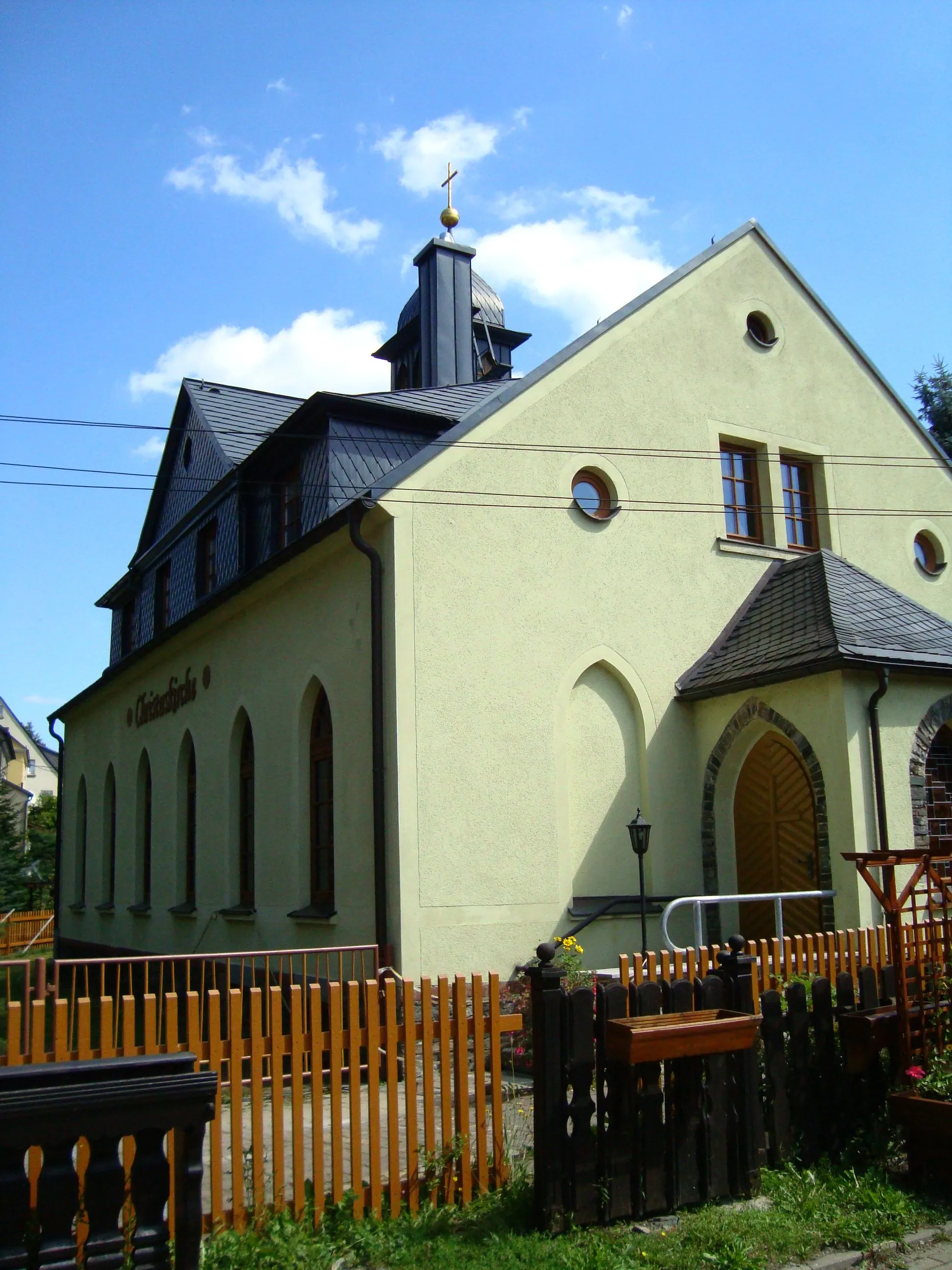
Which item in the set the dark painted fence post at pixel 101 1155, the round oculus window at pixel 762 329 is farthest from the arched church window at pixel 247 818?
the dark painted fence post at pixel 101 1155

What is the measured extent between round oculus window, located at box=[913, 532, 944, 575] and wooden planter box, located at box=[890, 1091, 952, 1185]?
12257mm

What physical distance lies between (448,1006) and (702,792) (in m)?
8.02

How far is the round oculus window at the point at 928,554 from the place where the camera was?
Answer: 17.6 meters

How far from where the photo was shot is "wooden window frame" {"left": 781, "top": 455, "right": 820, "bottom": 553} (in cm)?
1628

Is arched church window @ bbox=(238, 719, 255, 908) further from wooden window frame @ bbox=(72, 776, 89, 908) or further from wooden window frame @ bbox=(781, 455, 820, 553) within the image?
wooden window frame @ bbox=(72, 776, 89, 908)

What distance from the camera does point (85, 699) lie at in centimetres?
2502

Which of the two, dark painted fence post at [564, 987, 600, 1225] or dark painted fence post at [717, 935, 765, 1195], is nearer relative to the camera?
dark painted fence post at [564, 987, 600, 1225]

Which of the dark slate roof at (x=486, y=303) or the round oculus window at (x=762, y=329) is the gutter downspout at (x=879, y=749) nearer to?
the round oculus window at (x=762, y=329)

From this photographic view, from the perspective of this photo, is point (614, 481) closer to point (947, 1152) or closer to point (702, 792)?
point (702, 792)

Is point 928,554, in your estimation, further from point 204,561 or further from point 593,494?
point 204,561

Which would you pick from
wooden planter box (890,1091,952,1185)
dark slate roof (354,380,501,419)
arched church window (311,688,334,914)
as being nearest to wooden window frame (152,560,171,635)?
dark slate roof (354,380,501,419)

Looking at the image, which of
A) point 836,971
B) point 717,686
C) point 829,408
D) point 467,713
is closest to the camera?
point 836,971

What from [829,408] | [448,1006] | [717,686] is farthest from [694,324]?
[448,1006]

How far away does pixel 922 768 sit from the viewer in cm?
1257
